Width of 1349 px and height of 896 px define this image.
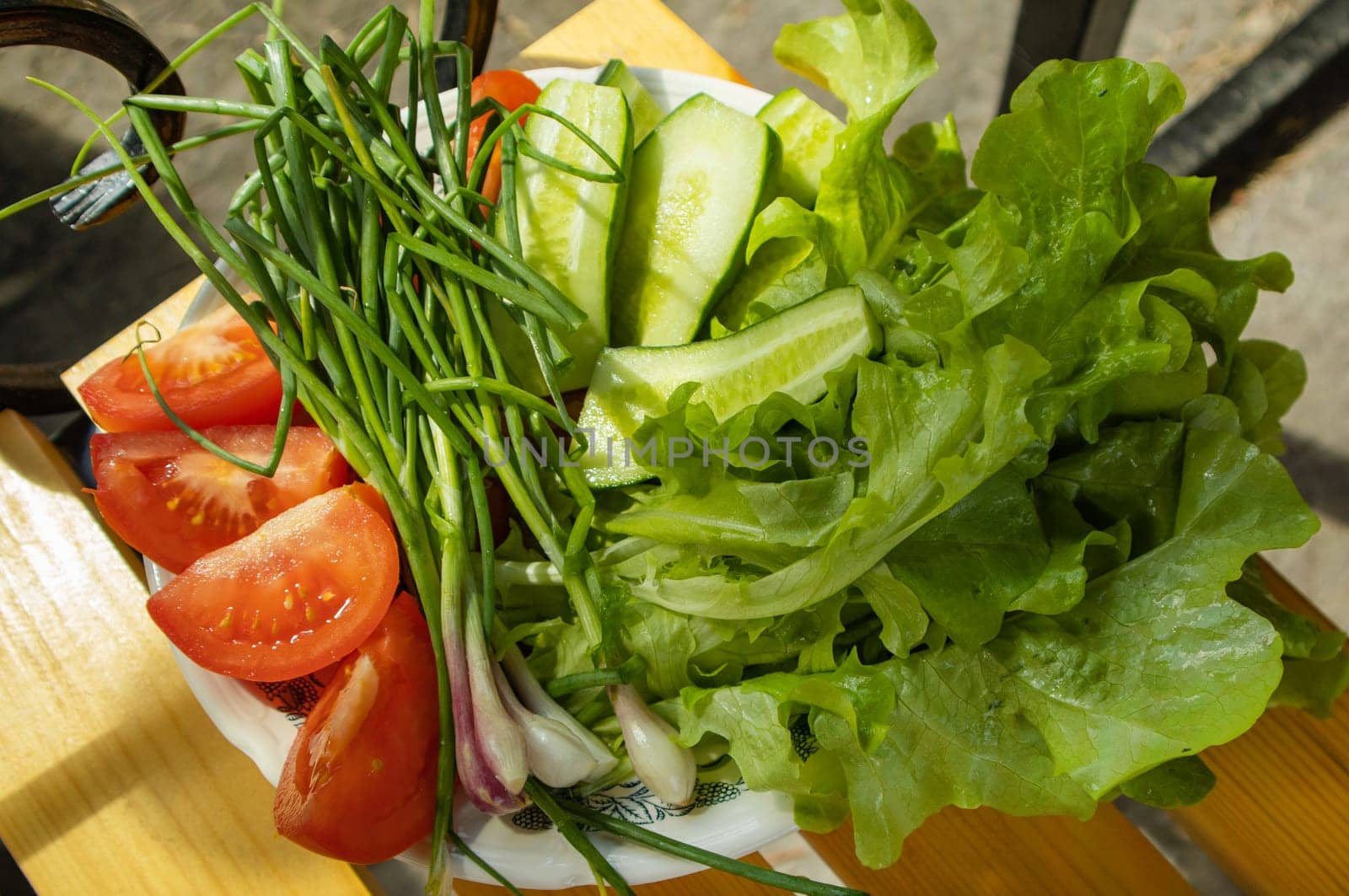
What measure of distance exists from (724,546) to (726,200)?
0.31 meters

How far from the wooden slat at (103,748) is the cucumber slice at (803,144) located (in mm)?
699

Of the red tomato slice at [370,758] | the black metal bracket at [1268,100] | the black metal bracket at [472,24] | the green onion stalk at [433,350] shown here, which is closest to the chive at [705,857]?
the green onion stalk at [433,350]

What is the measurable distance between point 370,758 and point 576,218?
43 centimetres

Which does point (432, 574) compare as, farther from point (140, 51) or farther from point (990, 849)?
point (140, 51)

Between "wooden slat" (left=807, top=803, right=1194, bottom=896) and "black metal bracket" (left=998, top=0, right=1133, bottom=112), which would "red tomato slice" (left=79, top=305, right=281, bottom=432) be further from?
"black metal bracket" (left=998, top=0, right=1133, bottom=112)

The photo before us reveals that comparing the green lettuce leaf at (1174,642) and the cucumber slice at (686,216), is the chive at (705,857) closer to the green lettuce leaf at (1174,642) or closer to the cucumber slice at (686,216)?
the green lettuce leaf at (1174,642)

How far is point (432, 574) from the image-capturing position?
0.72m

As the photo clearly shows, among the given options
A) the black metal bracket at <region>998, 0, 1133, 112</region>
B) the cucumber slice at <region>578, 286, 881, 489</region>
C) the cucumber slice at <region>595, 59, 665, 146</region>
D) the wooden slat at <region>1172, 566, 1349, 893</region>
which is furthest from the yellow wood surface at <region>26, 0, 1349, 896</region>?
the black metal bracket at <region>998, 0, 1133, 112</region>

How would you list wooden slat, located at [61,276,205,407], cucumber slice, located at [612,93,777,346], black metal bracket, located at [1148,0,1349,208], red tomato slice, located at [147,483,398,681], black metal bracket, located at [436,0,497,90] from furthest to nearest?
1. black metal bracket, located at [1148,0,1349,208]
2. black metal bracket, located at [436,0,497,90]
3. wooden slat, located at [61,276,205,407]
4. cucumber slice, located at [612,93,777,346]
5. red tomato slice, located at [147,483,398,681]

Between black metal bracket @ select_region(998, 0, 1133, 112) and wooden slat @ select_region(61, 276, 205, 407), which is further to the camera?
black metal bracket @ select_region(998, 0, 1133, 112)

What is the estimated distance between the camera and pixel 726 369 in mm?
719

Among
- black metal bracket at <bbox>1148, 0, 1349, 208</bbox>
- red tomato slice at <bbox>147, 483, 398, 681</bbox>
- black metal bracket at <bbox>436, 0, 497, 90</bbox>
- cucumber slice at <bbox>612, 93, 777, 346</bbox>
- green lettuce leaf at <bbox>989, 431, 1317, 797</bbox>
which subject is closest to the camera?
green lettuce leaf at <bbox>989, 431, 1317, 797</bbox>

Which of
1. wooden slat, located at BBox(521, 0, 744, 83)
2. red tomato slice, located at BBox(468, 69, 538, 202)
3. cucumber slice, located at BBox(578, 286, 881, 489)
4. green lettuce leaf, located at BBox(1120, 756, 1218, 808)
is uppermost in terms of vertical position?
wooden slat, located at BBox(521, 0, 744, 83)

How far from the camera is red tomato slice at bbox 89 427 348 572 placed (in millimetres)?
755
